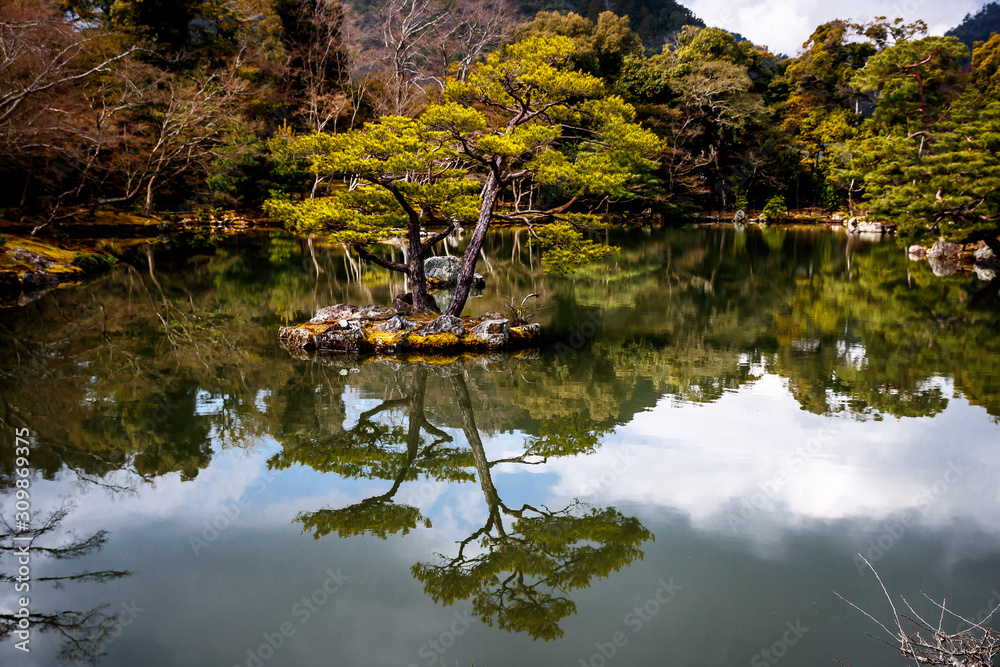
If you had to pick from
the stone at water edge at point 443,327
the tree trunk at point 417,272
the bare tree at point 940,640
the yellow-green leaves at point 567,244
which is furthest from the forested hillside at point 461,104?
the bare tree at point 940,640

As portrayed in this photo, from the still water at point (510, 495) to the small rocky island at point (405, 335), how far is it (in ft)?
1.80

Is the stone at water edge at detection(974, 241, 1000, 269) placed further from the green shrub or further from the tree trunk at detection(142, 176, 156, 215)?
the tree trunk at detection(142, 176, 156, 215)

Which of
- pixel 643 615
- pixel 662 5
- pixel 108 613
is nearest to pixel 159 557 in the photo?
pixel 108 613

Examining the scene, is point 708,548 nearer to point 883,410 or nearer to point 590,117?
point 883,410

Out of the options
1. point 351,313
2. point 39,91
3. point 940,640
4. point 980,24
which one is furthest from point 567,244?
point 980,24

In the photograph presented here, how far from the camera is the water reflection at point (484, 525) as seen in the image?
3.81 m

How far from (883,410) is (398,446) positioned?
5501mm

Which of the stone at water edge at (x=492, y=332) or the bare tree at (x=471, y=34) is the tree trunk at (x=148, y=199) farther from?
the stone at water edge at (x=492, y=332)

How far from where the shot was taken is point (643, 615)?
3.59 meters

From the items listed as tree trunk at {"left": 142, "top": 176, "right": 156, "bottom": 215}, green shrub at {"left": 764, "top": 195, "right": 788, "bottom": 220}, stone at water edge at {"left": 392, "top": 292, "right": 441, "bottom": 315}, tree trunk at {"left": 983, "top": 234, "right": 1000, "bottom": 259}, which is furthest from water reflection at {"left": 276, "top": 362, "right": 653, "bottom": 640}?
green shrub at {"left": 764, "top": 195, "right": 788, "bottom": 220}

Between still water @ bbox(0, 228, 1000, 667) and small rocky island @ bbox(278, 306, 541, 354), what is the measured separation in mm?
549

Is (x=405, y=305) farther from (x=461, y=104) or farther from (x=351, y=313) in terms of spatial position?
(x=461, y=104)

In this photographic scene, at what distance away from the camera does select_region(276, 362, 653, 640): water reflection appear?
12.5ft

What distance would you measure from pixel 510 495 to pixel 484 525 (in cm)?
51
